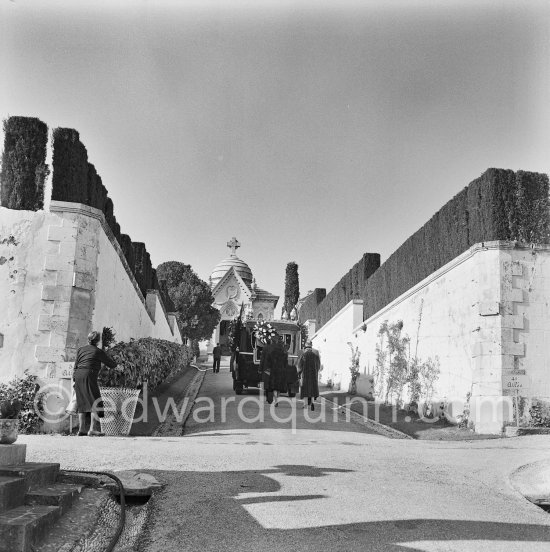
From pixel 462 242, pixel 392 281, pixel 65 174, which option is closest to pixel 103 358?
pixel 65 174

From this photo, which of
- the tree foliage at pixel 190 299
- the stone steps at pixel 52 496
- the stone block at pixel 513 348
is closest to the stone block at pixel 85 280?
the stone steps at pixel 52 496

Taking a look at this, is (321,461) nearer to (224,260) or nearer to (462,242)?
(462,242)

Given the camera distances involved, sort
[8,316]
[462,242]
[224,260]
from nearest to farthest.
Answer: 1. [8,316]
2. [462,242]
3. [224,260]

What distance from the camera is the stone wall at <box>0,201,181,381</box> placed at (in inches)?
426

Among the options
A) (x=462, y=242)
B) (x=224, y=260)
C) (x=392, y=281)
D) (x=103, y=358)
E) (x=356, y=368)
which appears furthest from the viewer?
(x=224, y=260)

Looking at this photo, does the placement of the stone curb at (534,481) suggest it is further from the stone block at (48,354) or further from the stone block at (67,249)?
the stone block at (67,249)

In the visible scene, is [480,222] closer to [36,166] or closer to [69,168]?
[69,168]

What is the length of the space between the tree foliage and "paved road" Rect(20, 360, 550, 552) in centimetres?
4332

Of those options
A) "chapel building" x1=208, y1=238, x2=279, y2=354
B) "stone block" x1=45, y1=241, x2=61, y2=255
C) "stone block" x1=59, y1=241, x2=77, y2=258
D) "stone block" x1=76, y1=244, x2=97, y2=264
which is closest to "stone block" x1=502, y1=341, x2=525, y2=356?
"stone block" x1=76, y1=244, x2=97, y2=264

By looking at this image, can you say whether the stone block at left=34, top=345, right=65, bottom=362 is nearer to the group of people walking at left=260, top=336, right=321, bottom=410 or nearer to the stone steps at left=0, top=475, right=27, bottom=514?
the group of people walking at left=260, top=336, right=321, bottom=410

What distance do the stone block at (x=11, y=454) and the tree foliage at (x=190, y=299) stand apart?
46628 millimetres

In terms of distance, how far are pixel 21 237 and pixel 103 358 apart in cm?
307

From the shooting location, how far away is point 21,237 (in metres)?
11.1

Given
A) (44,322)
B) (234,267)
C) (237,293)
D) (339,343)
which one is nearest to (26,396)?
(44,322)
